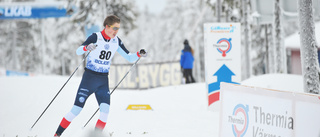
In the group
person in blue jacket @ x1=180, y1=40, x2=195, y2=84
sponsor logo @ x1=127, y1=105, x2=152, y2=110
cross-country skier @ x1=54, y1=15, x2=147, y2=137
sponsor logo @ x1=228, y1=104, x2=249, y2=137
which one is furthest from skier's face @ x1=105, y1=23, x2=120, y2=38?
person in blue jacket @ x1=180, y1=40, x2=195, y2=84

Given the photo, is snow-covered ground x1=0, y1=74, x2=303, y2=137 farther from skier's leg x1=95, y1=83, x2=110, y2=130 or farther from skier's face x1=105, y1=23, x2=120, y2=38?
skier's face x1=105, y1=23, x2=120, y2=38

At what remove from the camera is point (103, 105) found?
568cm

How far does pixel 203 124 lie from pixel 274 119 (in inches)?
119

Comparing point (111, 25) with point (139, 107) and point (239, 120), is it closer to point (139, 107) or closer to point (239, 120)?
point (239, 120)

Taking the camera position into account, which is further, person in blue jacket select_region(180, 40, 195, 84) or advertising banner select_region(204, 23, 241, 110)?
person in blue jacket select_region(180, 40, 195, 84)

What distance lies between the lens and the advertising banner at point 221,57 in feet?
29.3

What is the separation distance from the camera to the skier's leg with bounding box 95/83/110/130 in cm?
566

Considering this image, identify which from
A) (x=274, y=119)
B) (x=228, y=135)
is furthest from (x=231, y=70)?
(x=274, y=119)

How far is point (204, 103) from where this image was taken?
10445mm

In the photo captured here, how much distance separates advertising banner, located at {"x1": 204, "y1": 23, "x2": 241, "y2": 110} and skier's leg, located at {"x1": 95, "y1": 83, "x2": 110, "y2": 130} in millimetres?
3831

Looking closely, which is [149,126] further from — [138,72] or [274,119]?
[138,72]

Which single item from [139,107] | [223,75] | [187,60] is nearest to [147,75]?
[187,60]

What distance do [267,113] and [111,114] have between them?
177 inches

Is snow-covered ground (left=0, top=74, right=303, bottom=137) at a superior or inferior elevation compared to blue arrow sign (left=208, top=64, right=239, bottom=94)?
inferior
